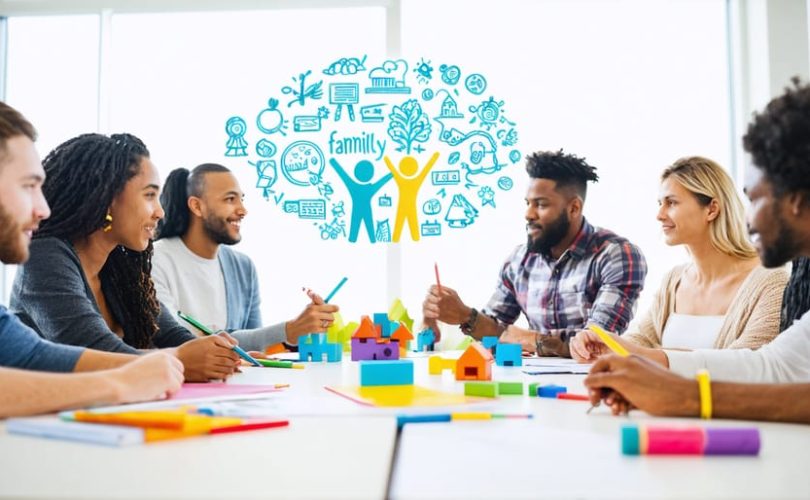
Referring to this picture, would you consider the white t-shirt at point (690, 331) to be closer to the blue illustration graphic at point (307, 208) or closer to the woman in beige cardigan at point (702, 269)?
the woman in beige cardigan at point (702, 269)

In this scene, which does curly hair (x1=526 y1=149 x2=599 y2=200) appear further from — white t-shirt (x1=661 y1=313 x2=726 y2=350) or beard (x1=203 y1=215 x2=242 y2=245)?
beard (x1=203 y1=215 x2=242 y2=245)

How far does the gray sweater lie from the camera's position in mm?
1878

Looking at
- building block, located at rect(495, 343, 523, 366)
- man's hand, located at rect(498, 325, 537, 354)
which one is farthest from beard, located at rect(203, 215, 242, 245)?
building block, located at rect(495, 343, 523, 366)

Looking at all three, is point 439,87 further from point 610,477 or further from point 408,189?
point 610,477

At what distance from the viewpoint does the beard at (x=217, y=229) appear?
135 inches

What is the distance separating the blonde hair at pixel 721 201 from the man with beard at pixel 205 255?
5.87 feet

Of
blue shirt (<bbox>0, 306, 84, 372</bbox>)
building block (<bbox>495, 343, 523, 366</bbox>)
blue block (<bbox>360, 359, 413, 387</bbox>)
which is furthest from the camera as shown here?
building block (<bbox>495, 343, 523, 366</bbox>)

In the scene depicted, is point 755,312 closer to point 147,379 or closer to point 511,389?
point 511,389

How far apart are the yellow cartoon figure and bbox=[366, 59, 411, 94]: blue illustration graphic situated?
1.22ft

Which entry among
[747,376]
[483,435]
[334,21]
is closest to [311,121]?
[334,21]

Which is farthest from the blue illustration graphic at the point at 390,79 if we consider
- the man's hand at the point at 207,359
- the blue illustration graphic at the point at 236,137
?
the man's hand at the point at 207,359

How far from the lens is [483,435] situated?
108 cm

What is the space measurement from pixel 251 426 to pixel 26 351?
0.61m

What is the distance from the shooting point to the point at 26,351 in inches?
57.7
